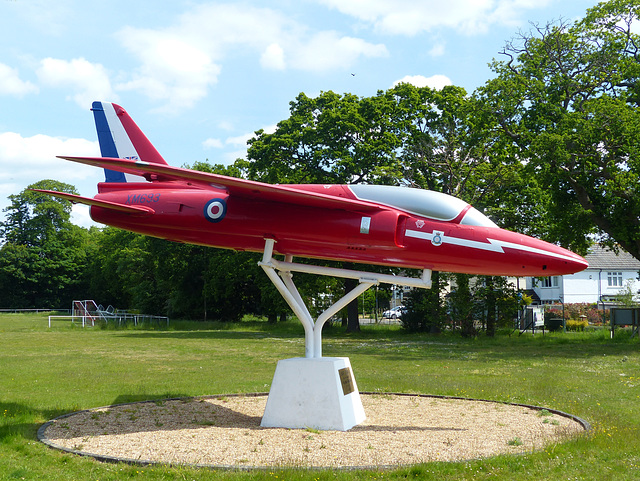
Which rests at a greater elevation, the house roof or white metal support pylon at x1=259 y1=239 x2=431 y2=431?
the house roof

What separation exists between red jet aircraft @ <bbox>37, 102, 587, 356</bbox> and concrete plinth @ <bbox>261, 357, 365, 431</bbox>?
3.34 feet

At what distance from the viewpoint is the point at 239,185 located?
31.6ft

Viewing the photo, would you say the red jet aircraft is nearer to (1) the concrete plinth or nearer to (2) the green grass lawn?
(1) the concrete plinth

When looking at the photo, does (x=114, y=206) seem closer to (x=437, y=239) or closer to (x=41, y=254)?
(x=437, y=239)

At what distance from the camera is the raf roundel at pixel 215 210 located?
34.0 feet

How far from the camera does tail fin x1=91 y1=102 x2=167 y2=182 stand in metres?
12.3

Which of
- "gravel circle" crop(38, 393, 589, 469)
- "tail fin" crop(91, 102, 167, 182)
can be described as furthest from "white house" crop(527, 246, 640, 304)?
"tail fin" crop(91, 102, 167, 182)

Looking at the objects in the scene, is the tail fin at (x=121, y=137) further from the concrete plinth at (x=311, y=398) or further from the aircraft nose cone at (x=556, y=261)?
the aircraft nose cone at (x=556, y=261)

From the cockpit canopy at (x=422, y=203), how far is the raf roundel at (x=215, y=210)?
2175 mm

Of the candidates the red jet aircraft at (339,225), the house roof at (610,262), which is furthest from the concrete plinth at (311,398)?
the house roof at (610,262)

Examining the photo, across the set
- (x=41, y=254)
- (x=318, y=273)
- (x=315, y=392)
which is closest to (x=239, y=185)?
(x=318, y=273)

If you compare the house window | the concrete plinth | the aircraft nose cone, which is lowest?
the concrete plinth

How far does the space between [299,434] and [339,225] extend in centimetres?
332

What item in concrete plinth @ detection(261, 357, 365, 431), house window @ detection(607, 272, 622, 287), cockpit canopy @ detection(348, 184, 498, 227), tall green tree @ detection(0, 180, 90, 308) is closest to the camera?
concrete plinth @ detection(261, 357, 365, 431)
